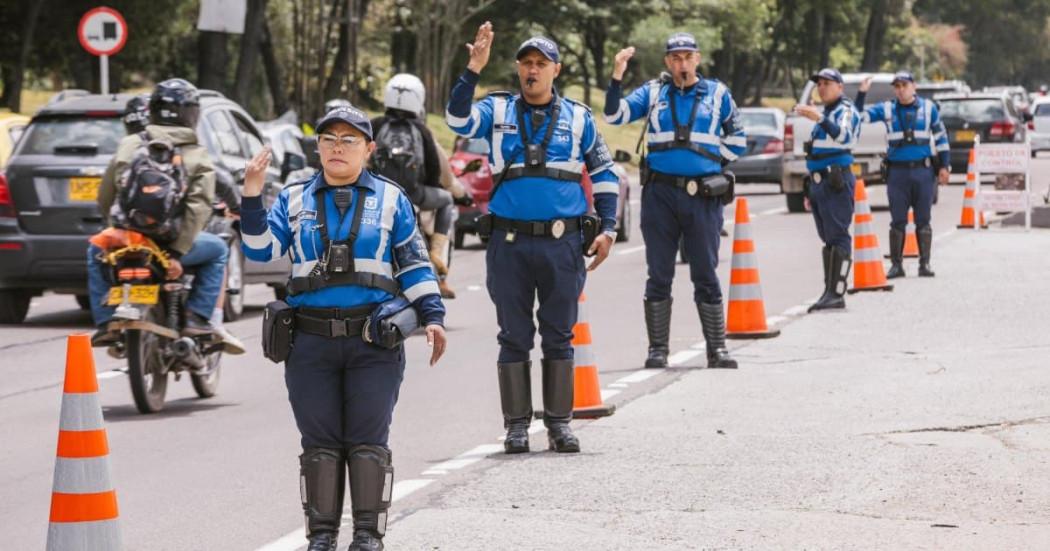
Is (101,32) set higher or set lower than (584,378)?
higher

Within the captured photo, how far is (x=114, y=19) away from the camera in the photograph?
2525 cm

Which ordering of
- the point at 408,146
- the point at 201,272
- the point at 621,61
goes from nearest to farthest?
the point at 621,61, the point at 201,272, the point at 408,146

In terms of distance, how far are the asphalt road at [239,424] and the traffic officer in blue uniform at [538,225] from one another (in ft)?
1.18

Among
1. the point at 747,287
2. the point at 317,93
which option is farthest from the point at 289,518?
the point at 317,93

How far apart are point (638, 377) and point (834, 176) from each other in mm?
4477

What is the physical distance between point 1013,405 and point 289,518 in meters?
4.39

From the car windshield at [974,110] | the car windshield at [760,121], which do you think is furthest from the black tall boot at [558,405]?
the car windshield at [974,110]

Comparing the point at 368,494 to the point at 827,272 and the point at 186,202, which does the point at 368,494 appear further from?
the point at 827,272

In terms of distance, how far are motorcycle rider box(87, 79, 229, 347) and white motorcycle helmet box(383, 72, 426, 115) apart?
117 inches

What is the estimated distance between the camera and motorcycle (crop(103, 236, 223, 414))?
11.2 m

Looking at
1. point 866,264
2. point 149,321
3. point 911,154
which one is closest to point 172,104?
point 149,321

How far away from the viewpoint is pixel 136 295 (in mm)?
11234

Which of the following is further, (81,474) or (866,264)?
(866,264)

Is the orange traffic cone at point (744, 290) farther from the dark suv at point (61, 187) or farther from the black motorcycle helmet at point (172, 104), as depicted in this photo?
the black motorcycle helmet at point (172, 104)
